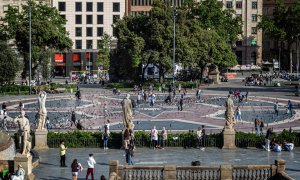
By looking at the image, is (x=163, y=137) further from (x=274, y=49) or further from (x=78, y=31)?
(x=274, y=49)

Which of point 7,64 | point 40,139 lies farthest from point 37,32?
point 40,139

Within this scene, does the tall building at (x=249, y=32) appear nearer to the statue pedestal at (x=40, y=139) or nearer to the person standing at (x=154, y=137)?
the person standing at (x=154, y=137)

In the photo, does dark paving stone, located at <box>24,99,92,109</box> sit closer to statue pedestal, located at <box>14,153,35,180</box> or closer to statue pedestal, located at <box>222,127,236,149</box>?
statue pedestal, located at <box>222,127,236,149</box>

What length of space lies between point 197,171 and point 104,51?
3679 inches

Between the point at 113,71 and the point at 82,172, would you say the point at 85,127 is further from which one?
the point at 113,71

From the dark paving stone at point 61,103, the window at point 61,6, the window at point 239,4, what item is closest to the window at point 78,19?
the window at point 61,6

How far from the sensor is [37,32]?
9094 centimetres

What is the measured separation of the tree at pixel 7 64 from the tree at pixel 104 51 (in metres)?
36.2

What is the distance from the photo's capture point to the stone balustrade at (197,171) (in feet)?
91.2

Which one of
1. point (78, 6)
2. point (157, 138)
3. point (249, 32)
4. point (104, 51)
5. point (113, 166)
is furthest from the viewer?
point (249, 32)

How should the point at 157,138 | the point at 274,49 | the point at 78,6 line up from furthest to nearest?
the point at 274,49, the point at 78,6, the point at 157,138

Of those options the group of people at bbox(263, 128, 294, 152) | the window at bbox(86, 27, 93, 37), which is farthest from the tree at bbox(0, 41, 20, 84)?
the group of people at bbox(263, 128, 294, 152)

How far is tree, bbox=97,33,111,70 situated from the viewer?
392 feet

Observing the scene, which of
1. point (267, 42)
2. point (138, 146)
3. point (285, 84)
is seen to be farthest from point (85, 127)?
point (267, 42)
